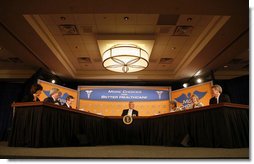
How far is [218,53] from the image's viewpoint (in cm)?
596

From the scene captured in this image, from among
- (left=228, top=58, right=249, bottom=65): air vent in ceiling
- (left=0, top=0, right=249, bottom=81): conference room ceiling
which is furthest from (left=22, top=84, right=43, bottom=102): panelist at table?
(left=228, top=58, right=249, bottom=65): air vent in ceiling

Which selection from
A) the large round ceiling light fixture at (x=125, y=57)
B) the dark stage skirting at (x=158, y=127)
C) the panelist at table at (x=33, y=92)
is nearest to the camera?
the dark stage skirting at (x=158, y=127)

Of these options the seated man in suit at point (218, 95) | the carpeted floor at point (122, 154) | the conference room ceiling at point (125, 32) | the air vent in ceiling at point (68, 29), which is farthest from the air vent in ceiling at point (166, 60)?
the carpeted floor at point (122, 154)

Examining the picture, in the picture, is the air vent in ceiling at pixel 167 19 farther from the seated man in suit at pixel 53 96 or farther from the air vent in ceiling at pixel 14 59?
the air vent in ceiling at pixel 14 59

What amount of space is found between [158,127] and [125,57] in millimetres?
2222

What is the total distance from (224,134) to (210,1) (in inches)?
97.0

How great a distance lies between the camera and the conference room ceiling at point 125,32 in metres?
3.95

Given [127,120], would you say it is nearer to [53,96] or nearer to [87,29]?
[53,96]

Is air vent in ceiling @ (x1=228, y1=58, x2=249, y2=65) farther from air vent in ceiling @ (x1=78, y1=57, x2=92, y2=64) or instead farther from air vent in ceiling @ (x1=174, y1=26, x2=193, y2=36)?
air vent in ceiling @ (x1=78, y1=57, x2=92, y2=64)

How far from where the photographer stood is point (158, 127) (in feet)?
15.5

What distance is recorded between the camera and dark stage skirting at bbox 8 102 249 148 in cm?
337

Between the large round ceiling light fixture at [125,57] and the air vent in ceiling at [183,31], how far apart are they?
1.10 meters

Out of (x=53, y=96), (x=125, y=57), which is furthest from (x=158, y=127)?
(x=53, y=96)

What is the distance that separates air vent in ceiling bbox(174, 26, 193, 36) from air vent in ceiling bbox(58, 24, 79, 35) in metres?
2.73
